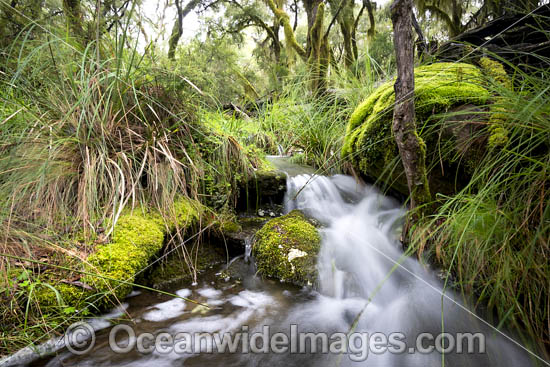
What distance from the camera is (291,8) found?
12.2 metres

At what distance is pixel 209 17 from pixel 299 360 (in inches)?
460

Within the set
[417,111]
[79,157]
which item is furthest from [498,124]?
[79,157]

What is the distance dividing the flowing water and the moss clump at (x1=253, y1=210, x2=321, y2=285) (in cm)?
8

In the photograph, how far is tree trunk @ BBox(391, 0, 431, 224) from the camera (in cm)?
162

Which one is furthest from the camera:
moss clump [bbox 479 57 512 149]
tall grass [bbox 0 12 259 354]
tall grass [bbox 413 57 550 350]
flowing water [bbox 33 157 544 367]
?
tall grass [bbox 0 12 259 354]

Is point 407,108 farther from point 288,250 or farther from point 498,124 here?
point 288,250

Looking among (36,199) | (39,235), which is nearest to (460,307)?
(39,235)

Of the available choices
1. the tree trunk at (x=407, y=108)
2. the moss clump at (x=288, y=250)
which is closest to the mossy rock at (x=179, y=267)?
the moss clump at (x=288, y=250)

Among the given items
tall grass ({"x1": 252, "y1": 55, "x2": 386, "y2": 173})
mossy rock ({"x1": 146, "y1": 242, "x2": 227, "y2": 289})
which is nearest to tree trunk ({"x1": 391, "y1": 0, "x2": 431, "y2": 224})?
mossy rock ({"x1": 146, "y1": 242, "x2": 227, "y2": 289})

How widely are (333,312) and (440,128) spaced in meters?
1.32

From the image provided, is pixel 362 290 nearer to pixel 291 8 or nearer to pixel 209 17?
pixel 209 17

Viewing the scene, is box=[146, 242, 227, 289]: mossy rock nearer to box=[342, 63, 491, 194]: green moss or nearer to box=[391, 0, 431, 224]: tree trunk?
box=[342, 63, 491, 194]: green moss

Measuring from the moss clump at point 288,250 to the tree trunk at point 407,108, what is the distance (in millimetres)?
828

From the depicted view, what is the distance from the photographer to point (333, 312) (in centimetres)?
181
